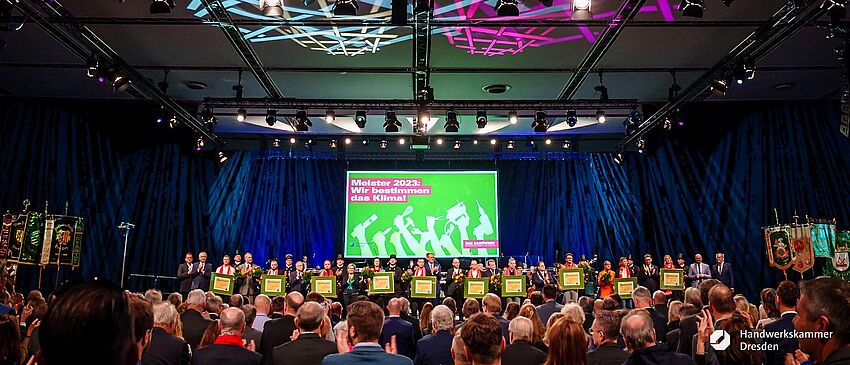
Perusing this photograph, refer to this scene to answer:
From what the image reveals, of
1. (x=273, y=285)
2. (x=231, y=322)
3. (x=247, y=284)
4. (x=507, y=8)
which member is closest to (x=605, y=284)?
(x=273, y=285)

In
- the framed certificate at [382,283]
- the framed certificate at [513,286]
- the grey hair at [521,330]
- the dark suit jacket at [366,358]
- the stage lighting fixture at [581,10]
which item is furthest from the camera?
the framed certificate at [382,283]

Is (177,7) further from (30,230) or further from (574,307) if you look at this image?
(574,307)

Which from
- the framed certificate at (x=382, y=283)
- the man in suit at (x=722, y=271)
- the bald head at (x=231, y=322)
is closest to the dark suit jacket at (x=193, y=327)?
the bald head at (x=231, y=322)

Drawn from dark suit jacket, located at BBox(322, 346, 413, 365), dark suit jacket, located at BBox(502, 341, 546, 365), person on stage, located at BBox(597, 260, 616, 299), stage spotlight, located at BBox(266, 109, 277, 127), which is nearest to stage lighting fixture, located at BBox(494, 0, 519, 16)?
dark suit jacket, located at BBox(502, 341, 546, 365)

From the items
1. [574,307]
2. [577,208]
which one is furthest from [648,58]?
[574,307]

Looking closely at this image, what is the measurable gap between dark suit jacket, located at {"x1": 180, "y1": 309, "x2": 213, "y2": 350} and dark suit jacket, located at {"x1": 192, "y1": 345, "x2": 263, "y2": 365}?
1.79 meters

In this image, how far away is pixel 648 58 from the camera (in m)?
10.9

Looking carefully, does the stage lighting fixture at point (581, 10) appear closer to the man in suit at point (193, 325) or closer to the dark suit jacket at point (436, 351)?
the dark suit jacket at point (436, 351)

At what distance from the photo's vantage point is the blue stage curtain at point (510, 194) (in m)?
12.9

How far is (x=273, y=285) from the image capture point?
30.9 ft

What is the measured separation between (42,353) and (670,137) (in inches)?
588

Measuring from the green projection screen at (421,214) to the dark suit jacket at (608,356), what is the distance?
11.3 meters

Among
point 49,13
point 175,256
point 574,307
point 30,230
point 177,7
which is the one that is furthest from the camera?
point 175,256

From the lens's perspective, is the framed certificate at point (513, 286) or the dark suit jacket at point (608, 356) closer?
the dark suit jacket at point (608, 356)
